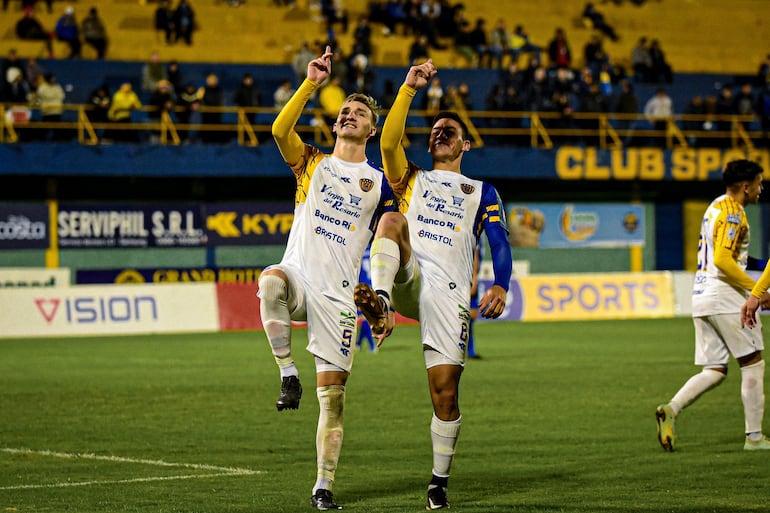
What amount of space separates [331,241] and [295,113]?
0.84 metres

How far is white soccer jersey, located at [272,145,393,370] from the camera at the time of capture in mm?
8492

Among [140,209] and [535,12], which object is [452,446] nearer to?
[140,209]

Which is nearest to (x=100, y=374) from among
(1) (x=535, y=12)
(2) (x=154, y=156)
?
(2) (x=154, y=156)

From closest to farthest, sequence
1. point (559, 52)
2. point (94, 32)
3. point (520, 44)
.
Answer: point (94, 32) < point (559, 52) < point (520, 44)

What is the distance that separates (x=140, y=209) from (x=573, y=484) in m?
26.8

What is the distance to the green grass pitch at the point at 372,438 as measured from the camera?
9.03 m

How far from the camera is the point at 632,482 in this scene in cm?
962

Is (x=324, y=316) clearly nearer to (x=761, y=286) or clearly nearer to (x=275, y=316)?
(x=275, y=316)

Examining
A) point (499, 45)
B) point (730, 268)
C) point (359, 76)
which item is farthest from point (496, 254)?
point (499, 45)

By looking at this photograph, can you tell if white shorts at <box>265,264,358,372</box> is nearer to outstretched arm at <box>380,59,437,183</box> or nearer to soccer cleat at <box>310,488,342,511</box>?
soccer cleat at <box>310,488,342,511</box>

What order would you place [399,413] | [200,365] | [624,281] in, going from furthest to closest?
[624,281] < [200,365] < [399,413]

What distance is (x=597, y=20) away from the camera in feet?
142

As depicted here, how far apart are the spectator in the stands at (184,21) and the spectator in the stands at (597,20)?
43.4ft

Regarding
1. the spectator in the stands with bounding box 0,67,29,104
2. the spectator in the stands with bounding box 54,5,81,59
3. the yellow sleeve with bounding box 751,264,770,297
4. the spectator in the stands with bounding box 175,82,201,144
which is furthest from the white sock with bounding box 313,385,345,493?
the spectator in the stands with bounding box 54,5,81,59
